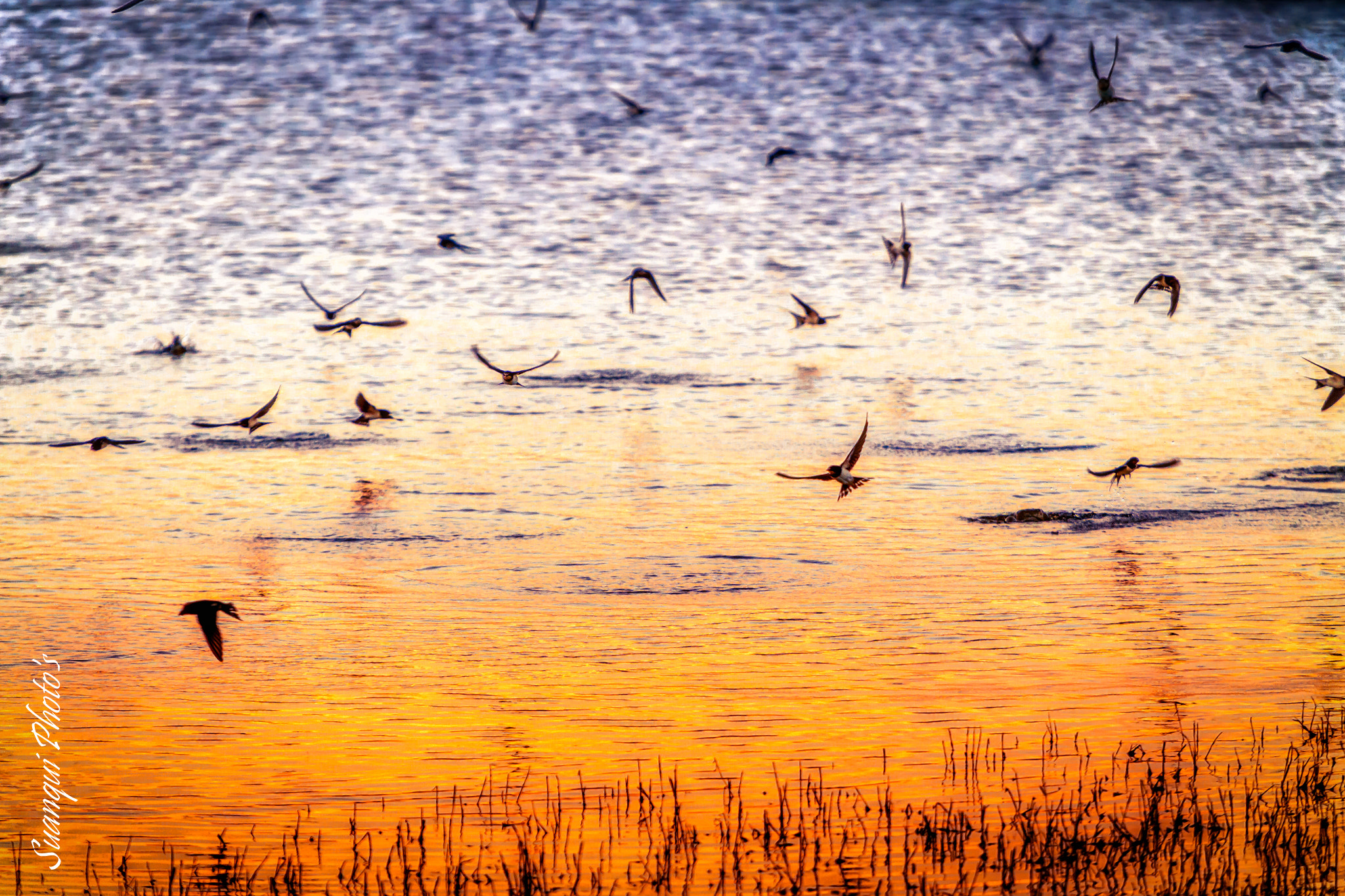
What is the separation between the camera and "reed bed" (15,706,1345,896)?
6719 millimetres

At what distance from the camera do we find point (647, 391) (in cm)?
1998

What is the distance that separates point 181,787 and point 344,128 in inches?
1143

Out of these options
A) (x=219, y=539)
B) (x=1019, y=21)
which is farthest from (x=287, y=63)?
(x=219, y=539)

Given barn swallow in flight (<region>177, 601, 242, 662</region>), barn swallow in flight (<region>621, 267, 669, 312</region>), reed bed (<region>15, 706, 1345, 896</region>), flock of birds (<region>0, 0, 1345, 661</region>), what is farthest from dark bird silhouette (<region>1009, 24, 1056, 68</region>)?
barn swallow in flight (<region>177, 601, 242, 662</region>)

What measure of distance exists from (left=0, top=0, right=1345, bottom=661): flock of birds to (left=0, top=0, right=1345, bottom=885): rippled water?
0.41 meters

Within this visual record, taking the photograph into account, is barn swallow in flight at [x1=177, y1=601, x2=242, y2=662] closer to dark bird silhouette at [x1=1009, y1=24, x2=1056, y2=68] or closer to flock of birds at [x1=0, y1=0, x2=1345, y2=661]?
flock of birds at [x1=0, y1=0, x2=1345, y2=661]

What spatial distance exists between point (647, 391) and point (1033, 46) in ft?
76.6

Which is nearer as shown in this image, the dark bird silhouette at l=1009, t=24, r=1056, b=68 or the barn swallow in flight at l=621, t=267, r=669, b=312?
the barn swallow in flight at l=621, t=267, r=669, b=312

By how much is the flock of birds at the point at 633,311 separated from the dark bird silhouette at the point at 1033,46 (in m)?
0.03

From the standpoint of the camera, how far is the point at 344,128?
116 ft

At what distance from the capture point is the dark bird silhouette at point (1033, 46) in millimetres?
38094

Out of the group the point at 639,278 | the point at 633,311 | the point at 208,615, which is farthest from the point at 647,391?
the point at 208,615

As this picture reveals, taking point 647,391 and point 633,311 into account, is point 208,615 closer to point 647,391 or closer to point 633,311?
point 647,391

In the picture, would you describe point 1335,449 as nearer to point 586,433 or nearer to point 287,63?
point 586,433
